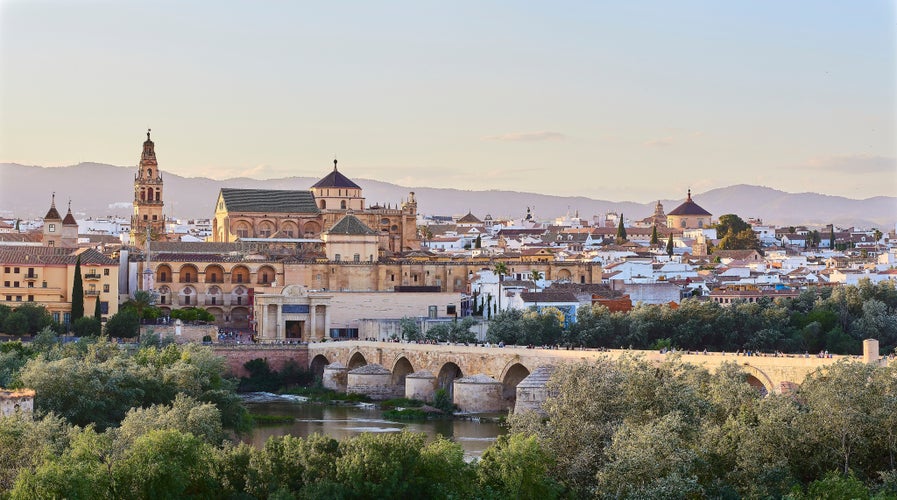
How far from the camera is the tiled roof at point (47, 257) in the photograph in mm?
59594

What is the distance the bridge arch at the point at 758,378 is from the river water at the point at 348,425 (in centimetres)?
667

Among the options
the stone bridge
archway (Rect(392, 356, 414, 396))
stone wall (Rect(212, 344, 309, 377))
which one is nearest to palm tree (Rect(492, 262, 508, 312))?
the stone bridge

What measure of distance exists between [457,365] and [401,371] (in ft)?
11.3

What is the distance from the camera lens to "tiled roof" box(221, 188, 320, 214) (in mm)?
79750

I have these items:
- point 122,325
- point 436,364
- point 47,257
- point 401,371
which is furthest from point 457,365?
point 47,257

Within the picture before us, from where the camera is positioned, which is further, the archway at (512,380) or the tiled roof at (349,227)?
the tiled roof at (349,227)

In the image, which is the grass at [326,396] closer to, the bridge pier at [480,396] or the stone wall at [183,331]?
the bridge pier at [480,396]

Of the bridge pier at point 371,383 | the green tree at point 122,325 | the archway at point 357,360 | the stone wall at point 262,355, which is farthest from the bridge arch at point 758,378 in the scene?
the green tree at point 122,325

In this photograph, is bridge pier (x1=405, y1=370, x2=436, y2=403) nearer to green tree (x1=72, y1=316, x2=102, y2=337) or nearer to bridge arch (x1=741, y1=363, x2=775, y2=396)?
green tree (x1=72, y1=316, x2=102, y2=337)

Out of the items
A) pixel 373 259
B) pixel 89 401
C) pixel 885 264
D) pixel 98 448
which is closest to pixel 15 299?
pixel 373 259

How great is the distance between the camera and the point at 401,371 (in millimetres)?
55031

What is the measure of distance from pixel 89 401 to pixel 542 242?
233 ft

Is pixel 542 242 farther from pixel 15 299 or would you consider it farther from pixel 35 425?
pixel 35 425

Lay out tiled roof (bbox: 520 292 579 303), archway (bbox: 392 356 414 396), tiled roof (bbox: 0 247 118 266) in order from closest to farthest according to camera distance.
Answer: archway (bbox: 392 356 414 396) → tiled roof (bbox: 0 247 118 266) → tiled roof (bbox: 520 292 579 303)
